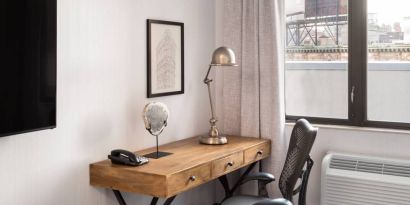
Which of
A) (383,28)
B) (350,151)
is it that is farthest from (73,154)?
(383,28)

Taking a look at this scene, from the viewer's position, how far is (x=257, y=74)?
388 centimetres

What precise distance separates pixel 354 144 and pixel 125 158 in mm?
1788

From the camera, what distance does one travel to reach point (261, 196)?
11.0ft

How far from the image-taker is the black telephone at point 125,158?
111 inches

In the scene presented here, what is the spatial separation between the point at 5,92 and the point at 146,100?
1251 millimetres

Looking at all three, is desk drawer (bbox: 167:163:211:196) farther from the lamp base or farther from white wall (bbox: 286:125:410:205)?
white wall (bbox: 286:125:410:205)

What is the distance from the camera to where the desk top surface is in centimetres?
279

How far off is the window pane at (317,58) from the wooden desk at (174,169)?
0.72m

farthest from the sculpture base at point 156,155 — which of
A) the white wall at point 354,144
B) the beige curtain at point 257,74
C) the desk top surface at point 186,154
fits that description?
the white wall at point 354,144

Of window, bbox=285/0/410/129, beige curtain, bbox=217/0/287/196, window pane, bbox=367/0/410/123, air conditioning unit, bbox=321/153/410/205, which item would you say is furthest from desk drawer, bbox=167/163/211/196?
window pane, bbox=367/0/410/123

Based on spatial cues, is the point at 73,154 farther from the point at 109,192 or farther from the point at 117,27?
the point at 117,27

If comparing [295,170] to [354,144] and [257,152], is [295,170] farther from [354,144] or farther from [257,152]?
[354,144]

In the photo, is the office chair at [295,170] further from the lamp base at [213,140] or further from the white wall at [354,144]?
the white wall at [354,144]

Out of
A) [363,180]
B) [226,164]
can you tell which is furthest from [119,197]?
[363,180]
